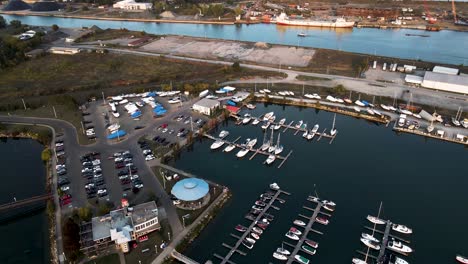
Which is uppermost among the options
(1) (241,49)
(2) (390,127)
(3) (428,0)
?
(3) (428,0)

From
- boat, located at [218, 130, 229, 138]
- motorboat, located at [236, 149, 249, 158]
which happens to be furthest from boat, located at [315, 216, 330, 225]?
boat, located at [218, 130, 229, 138]

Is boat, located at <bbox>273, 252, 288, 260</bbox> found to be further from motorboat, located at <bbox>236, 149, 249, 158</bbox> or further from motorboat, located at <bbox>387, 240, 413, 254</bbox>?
motorboat, located at <bbox>236, 149, 249, 158</bbox>

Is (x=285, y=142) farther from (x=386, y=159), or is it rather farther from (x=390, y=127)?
(x=390, y=127)

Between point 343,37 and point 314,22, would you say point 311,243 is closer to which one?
point 343,37

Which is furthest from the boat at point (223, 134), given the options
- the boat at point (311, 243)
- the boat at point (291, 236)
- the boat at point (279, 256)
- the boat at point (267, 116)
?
the boat at point (279, 256)

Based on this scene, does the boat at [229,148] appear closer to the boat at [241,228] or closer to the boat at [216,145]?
the boat at [216,145]

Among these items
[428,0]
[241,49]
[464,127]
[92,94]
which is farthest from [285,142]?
[428,0]
